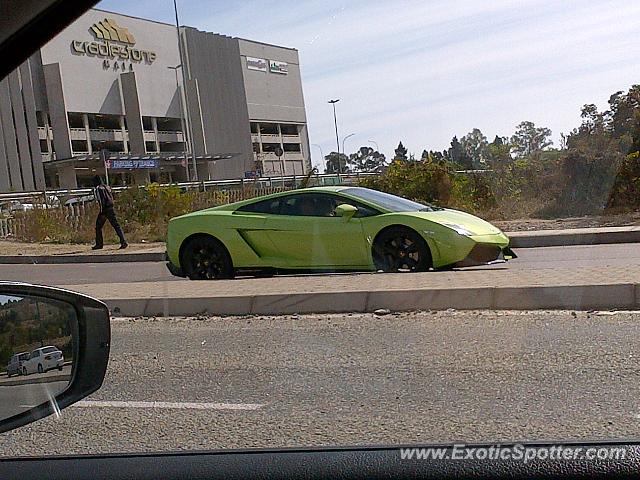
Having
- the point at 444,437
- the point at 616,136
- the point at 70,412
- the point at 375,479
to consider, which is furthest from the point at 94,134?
the point at 616,136

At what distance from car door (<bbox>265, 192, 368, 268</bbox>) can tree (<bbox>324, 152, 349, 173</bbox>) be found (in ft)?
6.84

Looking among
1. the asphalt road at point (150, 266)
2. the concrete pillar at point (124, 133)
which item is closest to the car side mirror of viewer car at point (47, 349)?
the concrete pillar at point (124, 133)

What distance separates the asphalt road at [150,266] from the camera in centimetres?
1102

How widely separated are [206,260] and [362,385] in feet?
19.9

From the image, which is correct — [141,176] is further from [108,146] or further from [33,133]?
[33,133]

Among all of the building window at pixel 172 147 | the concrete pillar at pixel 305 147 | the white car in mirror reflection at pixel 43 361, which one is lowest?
the white car in mirror reflection at pixel 43 361

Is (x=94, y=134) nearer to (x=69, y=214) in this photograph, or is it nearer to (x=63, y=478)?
(x=63, y=478)

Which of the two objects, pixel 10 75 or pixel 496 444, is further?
pixel 10 75

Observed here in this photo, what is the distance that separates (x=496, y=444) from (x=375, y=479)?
1.32 feet

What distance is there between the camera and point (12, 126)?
470cm

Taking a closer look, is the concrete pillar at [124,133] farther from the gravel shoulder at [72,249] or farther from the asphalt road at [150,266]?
the gravel shoulder at [72,249]

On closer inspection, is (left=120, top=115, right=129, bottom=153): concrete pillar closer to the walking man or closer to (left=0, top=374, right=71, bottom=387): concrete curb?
the walking man

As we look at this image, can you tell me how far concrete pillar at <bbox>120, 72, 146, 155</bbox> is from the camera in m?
6.54

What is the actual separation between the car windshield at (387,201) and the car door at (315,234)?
0.24 m
